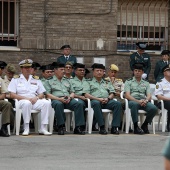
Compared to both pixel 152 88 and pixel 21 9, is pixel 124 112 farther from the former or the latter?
pixel 21 9

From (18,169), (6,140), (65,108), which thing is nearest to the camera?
(18,169)

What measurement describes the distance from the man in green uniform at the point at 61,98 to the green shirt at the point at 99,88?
15.4 inches

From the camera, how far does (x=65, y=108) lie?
12.8m

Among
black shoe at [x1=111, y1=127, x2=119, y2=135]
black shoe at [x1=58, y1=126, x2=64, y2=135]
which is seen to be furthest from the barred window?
black shoe at [x1=58, y1=126, x2=64, y2=135]

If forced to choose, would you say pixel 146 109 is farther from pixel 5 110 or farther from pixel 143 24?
pixel 143 24

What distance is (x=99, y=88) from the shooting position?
1316 cm

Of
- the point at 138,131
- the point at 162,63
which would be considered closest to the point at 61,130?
the point at 138,131

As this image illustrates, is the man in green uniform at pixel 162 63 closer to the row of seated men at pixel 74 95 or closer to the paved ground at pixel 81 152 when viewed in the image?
the row of seated men at pixel 74 95

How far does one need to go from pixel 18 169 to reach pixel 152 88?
8021mm

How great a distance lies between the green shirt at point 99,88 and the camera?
43.0ft

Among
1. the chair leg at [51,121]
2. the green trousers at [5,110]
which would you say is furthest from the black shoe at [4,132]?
the chair leg at [51,121]

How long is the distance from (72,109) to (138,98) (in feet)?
5.26

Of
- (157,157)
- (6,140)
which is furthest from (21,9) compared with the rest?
(157,157)

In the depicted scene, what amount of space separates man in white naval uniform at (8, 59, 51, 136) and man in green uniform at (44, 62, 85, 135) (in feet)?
0.79
